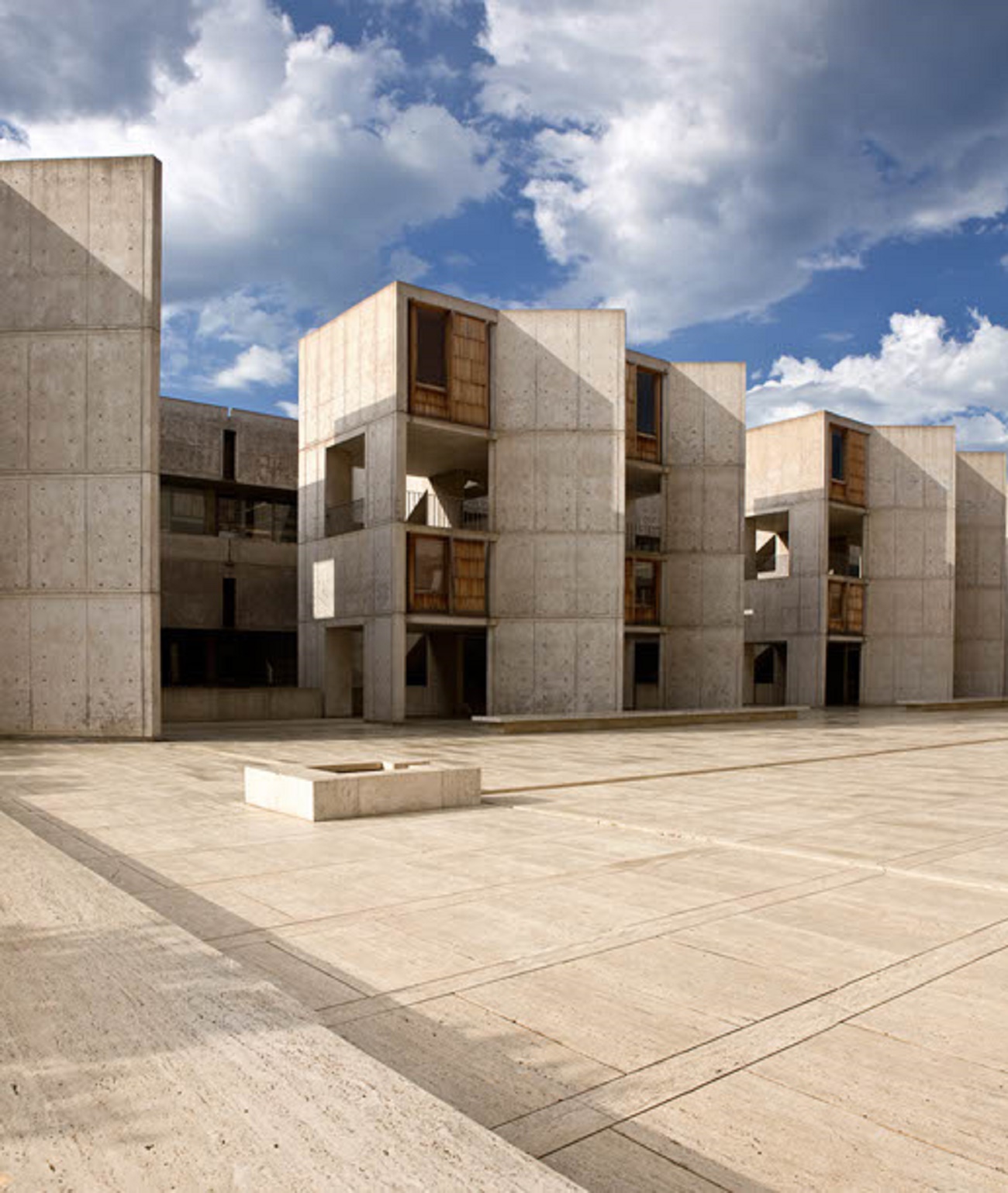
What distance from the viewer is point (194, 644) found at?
120 ft

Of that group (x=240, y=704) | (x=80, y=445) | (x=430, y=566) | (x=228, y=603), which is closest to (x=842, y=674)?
(x=430, y=566)

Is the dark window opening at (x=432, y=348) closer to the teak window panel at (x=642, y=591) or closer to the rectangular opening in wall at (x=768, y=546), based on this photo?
the teak window panel at (x=642, y=591)

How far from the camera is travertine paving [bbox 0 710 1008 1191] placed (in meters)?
3.50

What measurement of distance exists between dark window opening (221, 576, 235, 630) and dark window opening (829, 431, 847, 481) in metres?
24.5

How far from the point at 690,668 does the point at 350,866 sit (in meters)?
27.0

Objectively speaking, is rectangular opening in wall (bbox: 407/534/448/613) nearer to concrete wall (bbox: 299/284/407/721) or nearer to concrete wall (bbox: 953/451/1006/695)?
concrete wall (bbox: 299/284/407/721)

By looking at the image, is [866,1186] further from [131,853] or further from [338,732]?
[338,732]

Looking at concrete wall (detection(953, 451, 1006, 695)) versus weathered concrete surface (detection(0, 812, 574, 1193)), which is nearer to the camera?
weathered concrete surface (detection(0, 812, 574, 1193))

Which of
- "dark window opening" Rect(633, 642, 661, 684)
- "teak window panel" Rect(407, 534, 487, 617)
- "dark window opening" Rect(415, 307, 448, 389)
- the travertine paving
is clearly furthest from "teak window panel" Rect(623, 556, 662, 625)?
the travertine paving

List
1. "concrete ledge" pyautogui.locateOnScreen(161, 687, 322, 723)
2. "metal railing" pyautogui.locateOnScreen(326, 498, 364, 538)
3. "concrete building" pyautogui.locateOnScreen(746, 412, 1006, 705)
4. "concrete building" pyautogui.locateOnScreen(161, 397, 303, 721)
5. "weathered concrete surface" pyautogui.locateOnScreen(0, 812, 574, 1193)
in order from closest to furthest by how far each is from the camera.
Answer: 1. "weathered concrete surface" pyautogui.locateOnScreen(0, 812, 574, 1193)
2. "concrete ledge" pyautogui.locateOnScreen(161, 687, 322, 723)
3. "metal railing" pyautogui.locateOnScreen(326, 498, 364, 538)
4. "concrete building" pyautogui.locateOnScreen(161, 397, 303, 721)
5. "concrete building" pyautogui.locateOnScreen(746, 412, 1006, 705)

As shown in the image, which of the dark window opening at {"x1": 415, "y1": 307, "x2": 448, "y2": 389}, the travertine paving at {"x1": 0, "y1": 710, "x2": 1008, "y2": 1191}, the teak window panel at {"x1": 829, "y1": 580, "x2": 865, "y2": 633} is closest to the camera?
the travertine paving at {"x1": 0, "y1": 710, "x2": 1008, "y2": 1191}

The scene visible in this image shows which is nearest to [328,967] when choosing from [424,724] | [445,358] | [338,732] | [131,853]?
[131,853]

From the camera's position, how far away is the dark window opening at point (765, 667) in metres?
46.1

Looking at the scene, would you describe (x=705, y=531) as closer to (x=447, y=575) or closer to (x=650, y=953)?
(x=447, y=575)
